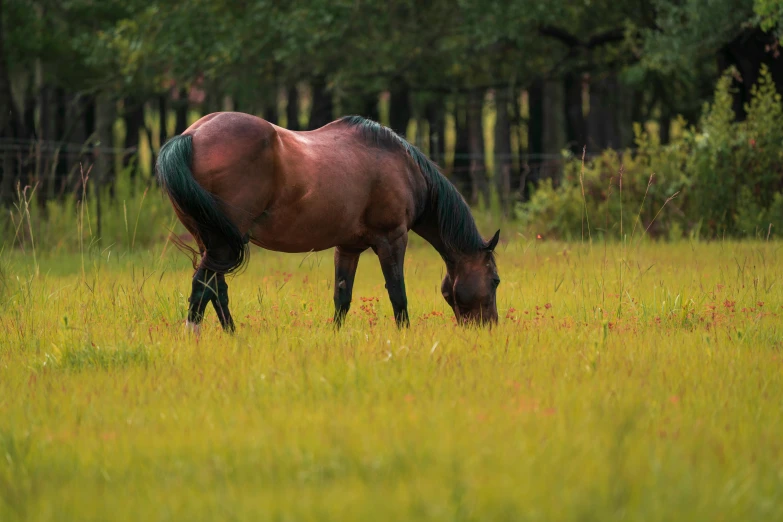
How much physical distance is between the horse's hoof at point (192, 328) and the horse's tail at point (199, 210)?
0.39 m

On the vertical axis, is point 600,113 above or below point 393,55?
below

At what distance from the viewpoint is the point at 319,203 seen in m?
7.06

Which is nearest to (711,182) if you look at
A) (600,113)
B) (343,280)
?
(343,280)

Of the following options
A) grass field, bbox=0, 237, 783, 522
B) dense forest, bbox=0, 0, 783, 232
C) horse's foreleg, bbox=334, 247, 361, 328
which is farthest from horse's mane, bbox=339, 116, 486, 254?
dense forest, bbox=0, 0, 783, 232

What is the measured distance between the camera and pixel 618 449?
3.80 m

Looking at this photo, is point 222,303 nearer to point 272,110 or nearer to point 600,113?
point 600,113

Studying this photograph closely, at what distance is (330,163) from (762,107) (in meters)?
9.72

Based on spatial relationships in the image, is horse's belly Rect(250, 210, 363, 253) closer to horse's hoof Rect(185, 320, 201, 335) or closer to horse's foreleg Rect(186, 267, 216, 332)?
horse's foreleg Rect(186, 267, 216, 332)

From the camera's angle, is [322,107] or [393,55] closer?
[393,55]

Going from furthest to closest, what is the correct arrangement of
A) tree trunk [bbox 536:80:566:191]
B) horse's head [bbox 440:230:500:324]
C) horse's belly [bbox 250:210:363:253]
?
tree trunk [bbox 536:80:566:191], horse's head [bbox 440:230:500:324], horse's belly [bbox 250:210:363:253]

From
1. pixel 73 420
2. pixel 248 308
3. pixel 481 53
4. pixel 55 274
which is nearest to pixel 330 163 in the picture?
pixel 248 308

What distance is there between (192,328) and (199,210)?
0.83 meters

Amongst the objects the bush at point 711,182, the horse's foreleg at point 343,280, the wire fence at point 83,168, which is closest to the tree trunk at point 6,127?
the wire fence at point 83,168

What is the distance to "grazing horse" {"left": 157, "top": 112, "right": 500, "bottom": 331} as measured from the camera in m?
6.52
